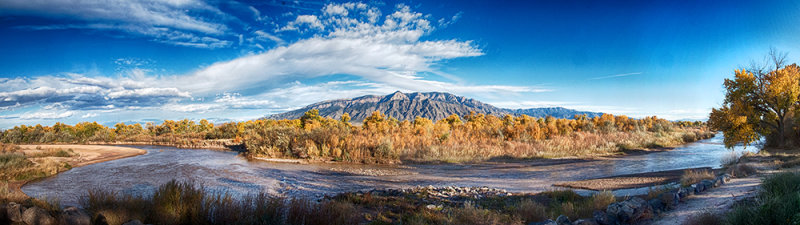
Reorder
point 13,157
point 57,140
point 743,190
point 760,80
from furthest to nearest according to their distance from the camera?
point 57,140 → point 760,80 → point 13,157 → point 743,190

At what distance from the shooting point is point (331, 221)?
583 cm

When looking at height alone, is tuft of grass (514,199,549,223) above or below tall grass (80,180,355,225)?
below

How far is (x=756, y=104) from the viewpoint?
19.3 meters

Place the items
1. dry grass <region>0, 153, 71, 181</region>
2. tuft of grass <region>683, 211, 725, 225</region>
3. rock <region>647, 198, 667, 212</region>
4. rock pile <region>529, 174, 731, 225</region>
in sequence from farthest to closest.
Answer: dry grass <region>0, 153, 71, 181</region>
rock <region>647, 198, 667, 212</region>
rock pile <region>529, 174, 731, 225</region>
tuft of grass <region>683, 211, 725, 225</region>

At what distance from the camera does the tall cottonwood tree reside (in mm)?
17666

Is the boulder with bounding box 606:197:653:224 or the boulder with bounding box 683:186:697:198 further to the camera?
the boulder with bounding box 683:186:697:198

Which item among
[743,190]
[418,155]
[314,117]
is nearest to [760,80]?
[743,190]

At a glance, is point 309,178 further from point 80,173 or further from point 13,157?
point 13,157

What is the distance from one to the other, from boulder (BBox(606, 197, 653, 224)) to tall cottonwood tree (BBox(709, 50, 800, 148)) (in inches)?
705

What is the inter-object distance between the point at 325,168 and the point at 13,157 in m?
12.6

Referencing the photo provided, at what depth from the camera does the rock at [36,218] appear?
4.60 metres

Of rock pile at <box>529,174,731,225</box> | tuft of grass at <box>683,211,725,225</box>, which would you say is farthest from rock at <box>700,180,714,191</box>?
tuft of grass at <box>683,211,725,225</box>

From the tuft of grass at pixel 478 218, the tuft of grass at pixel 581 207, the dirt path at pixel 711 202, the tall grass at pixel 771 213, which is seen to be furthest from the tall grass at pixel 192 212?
the dirt path at pixel 711 202

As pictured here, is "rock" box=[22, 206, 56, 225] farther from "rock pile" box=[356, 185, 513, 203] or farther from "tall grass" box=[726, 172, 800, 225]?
"tall grass" box=[726, 172, 800, 225]
